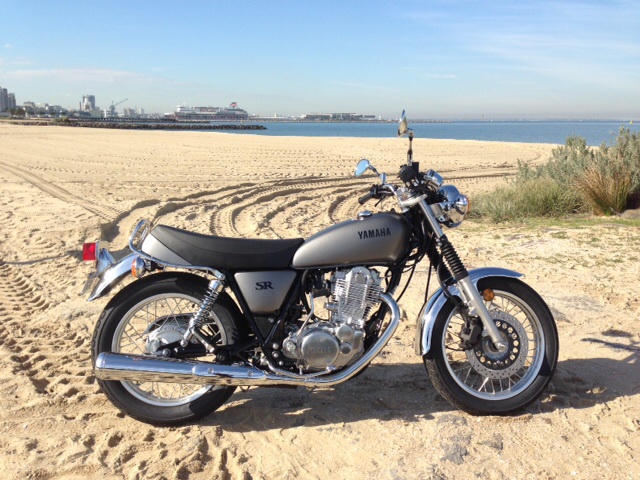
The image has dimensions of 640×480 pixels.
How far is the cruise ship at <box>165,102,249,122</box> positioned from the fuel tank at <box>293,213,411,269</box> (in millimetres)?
151539

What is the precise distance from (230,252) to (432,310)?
3.96 feet

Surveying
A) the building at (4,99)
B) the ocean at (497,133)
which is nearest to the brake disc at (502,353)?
the ocean at (497,133)

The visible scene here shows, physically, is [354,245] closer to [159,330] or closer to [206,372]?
[206,372]

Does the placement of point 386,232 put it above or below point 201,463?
above

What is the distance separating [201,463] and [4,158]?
56.9 feet

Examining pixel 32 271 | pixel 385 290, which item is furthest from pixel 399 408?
pixel 32 271

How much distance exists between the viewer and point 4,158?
17625mm

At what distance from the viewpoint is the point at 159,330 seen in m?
3.43

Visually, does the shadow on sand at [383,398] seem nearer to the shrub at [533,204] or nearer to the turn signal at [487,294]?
the turn signal at [487,294]

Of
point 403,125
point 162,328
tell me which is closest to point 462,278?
point 403,125

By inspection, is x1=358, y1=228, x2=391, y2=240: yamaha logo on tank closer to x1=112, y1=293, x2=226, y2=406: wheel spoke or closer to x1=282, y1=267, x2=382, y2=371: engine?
x1=282, y1=267, x2=382, y2=371: engine

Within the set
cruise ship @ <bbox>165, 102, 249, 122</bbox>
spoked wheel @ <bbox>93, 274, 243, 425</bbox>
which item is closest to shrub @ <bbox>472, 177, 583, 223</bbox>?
spoked wheel @ <bbox>93, 274, 243, 425</bbox>

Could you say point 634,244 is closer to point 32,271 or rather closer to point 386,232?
point 386,232

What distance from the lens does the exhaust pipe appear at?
10.6 ft
